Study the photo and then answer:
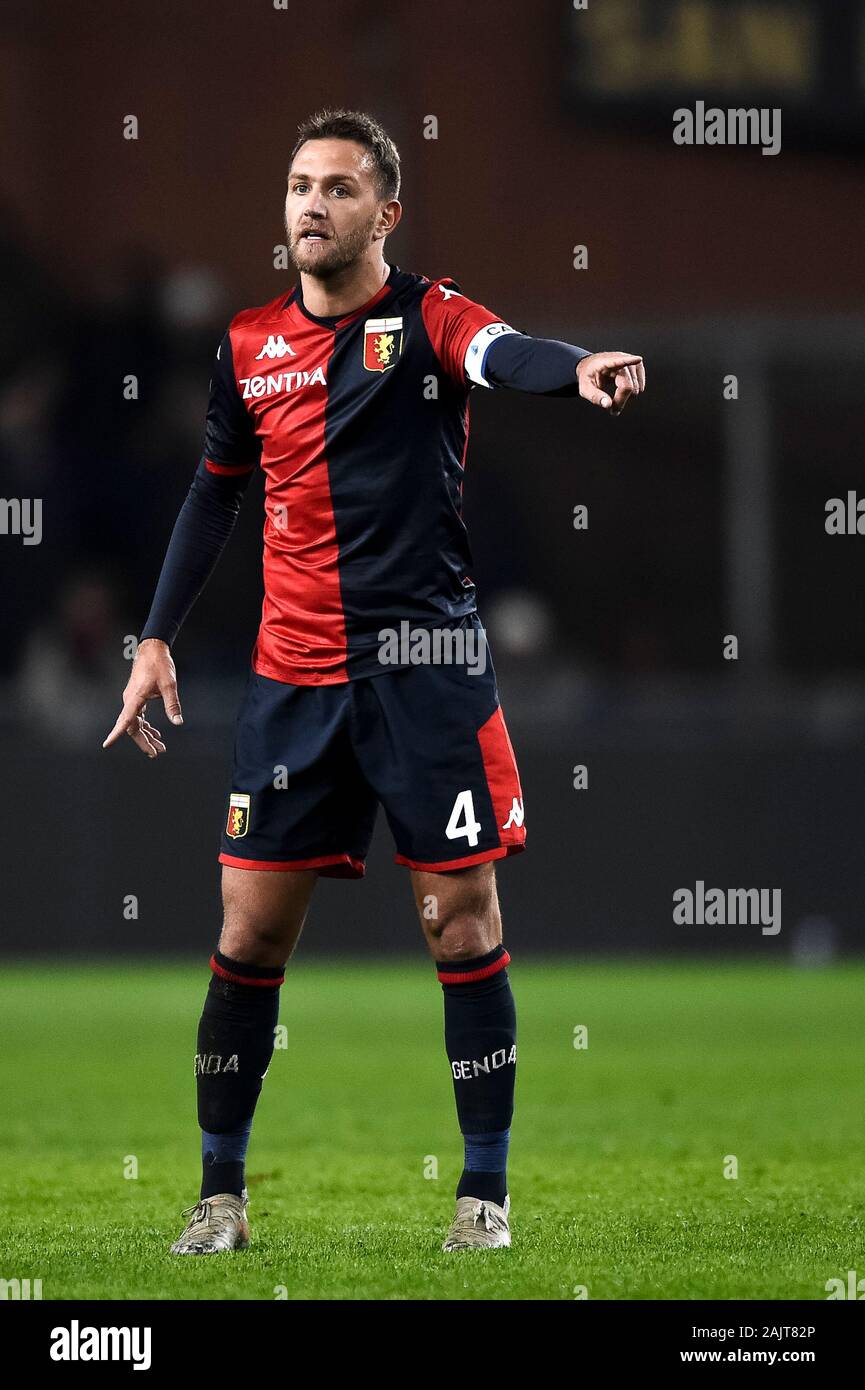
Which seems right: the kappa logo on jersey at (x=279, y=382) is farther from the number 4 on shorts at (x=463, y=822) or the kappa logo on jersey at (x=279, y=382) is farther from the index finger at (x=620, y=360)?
the number 4 on shorts at (x=463, y=822)

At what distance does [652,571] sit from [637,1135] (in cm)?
978

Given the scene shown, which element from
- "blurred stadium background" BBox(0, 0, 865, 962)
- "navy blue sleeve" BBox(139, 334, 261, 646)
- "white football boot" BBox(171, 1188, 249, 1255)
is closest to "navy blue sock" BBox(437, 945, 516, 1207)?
"white football boot" BBox(171, 1188, 249, 1255)

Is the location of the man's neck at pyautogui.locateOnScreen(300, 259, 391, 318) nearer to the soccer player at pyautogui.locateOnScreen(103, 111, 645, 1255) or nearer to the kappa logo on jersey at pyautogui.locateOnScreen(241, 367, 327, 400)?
the soccer player at pyautogui.locateOnScreen(103, 111, 645, 1255)

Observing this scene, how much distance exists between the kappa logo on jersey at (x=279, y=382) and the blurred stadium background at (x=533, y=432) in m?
6.60

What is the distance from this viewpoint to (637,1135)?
627 centimetres

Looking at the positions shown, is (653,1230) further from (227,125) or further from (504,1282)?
(227,125)

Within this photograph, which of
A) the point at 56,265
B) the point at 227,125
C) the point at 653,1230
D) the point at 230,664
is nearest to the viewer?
the point at 653,1230

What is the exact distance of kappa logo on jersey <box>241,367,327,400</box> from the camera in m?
4.42

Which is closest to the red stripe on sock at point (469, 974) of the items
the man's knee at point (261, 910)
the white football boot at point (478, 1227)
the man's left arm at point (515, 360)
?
the man's knee at point (261, 910)

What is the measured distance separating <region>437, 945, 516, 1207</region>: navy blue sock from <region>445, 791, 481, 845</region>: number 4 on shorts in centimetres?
26

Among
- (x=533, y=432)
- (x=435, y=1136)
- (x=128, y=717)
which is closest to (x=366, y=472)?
(x=128, y=717)

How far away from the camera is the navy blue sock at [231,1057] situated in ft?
14.5
